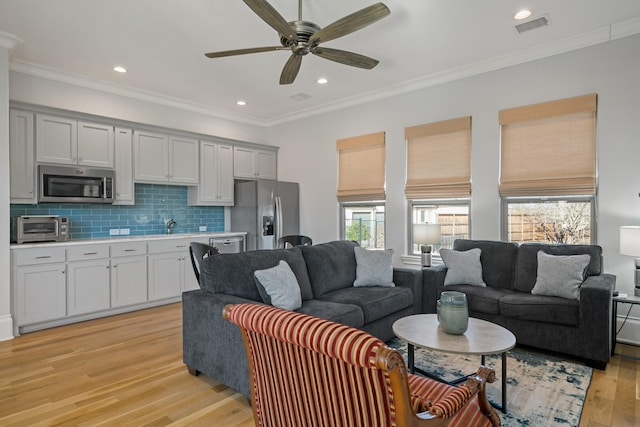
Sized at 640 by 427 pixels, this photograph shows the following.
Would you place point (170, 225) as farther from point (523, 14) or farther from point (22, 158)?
point (523, 14)

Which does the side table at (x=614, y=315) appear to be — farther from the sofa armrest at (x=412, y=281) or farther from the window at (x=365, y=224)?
the window at (x=365, y=224)

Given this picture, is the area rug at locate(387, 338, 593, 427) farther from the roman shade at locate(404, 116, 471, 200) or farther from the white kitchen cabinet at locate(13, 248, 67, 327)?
the white kitchen cabinet at locate(13, 248, 67, 327)

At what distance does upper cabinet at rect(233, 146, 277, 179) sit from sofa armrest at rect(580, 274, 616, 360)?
4.93m

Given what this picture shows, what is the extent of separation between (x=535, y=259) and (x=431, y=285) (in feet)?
3.43

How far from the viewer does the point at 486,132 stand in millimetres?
4402

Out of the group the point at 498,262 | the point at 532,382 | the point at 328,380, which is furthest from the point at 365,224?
the point at 328,380

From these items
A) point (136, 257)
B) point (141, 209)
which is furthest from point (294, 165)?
point (136, 257)

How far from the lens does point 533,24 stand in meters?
3.46

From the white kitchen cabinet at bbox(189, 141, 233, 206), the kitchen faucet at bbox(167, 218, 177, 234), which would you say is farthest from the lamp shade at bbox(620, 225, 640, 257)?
the kitchen faucet at bbox(167, 218, 177, 234)

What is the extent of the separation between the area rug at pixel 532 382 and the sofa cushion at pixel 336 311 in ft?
2.14

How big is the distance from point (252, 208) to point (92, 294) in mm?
2456

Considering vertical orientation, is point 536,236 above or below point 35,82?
below

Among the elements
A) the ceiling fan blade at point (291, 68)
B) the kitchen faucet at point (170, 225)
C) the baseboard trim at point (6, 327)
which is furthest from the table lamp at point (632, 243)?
the baseboard trim at point (6, 327)

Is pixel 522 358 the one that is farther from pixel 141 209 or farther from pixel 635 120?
pixel 141 209
